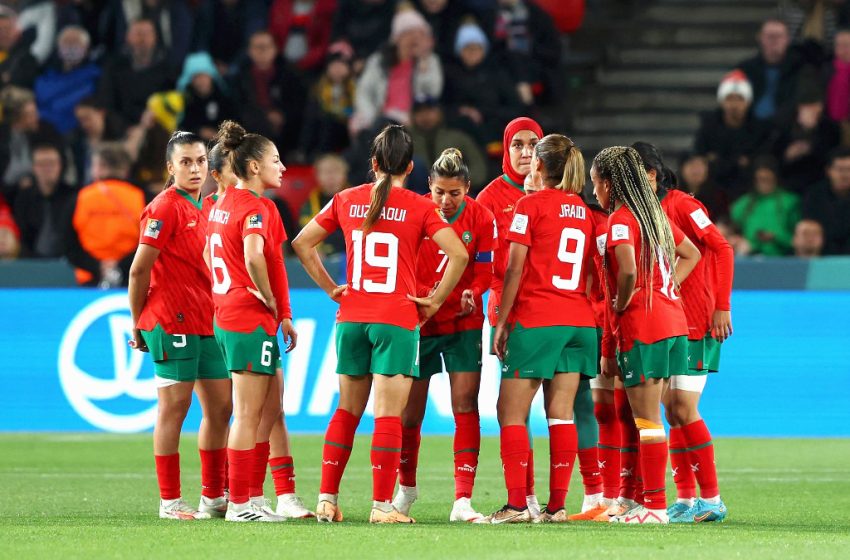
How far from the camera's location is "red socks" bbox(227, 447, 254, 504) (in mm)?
7809

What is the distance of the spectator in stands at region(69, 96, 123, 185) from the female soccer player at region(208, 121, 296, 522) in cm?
975

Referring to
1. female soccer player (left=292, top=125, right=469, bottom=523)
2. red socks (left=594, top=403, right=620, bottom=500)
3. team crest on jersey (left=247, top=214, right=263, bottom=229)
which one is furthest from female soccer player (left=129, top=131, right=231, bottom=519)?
red socks (left=594, top=403, right=620, bottom=500)

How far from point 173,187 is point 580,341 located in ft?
7.73

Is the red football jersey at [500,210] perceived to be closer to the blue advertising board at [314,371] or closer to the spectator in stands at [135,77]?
the blue advertising board at [314,371]

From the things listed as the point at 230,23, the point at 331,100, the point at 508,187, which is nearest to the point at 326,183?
the point at 331,100

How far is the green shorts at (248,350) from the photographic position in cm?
785

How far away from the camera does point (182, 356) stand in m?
8.23

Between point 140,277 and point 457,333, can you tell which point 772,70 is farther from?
point 140,277

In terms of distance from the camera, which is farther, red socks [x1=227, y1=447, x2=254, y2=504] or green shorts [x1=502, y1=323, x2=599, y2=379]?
green shorts [x1=502, y1=323, x2=599, y2=379]

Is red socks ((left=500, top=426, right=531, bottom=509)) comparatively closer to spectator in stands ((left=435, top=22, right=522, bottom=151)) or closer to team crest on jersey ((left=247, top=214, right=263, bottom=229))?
team crest on jersey ((left=247, top=214, right=263, bottom=229))

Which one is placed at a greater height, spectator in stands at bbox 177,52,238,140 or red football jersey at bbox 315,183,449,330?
spectator in stands at bbox 177,52,238,140

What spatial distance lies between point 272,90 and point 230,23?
4.30 ft

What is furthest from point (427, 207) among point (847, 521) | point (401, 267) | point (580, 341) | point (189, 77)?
point (189, 77)

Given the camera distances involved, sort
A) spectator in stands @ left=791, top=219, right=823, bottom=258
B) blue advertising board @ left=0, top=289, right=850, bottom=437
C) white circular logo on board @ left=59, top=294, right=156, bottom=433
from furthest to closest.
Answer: spectator in stands @ left=791, top=219, right=823, bottom=258 → white circular logo on board @ left=59, top=294, right=156, bottom=433 → blue advertising board @ left=0, top=289, right=850, bottom=437
